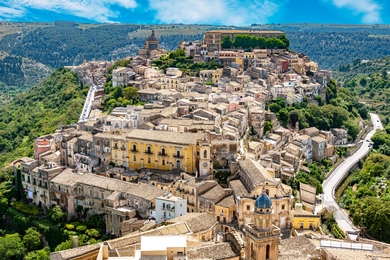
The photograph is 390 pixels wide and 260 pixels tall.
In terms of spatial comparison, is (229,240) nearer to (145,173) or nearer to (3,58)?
(145,173)

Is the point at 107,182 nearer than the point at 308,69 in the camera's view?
Yes

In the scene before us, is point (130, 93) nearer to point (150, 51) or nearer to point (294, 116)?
point (294, 116)

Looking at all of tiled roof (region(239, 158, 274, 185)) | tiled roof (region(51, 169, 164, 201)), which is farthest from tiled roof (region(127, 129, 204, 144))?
tiled roof (region(51, 169, 164, 201))

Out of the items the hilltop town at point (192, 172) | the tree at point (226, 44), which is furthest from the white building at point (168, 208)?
the tree at point (226, 44)

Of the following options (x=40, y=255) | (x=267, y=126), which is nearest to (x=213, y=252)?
(x=40, y=255)

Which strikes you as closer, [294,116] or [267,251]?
[267,251]

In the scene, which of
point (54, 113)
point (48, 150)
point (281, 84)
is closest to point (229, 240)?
point (48, 150)
